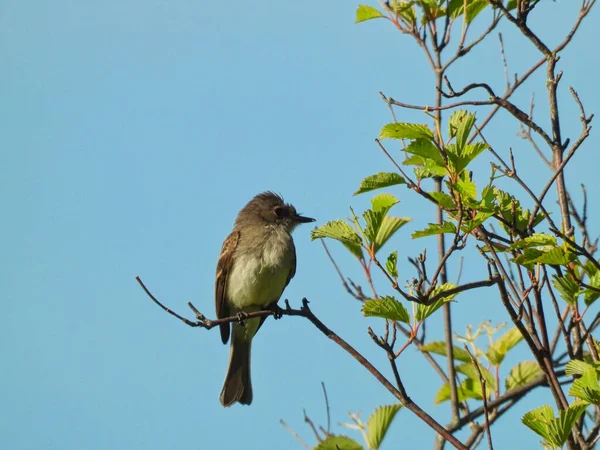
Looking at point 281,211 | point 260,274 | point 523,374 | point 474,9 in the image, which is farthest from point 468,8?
point 281,211

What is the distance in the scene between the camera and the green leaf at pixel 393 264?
3.54m

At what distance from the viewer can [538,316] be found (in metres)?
3.64

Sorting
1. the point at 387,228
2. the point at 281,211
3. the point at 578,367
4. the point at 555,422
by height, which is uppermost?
the point at 281,211

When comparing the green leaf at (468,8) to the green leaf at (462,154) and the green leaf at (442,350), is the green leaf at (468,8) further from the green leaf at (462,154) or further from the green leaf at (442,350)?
the green leaf at (442,350)

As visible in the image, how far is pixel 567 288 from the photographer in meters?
3.61

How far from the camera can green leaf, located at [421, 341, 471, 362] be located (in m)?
5.33

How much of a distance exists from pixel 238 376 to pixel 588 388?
5.93 m

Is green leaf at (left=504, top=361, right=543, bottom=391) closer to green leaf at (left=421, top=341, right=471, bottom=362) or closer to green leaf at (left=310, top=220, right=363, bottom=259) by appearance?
green leaf at (left=421, top=341, right=471, bottom=362)

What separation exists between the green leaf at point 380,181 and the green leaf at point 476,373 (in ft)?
5.86

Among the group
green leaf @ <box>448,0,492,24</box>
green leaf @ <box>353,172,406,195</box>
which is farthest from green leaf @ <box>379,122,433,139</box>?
green leaf @ <box>448,0,492,24</box>

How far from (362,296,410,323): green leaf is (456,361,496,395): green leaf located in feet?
5.17

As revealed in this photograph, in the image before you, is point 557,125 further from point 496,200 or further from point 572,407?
point 572,407

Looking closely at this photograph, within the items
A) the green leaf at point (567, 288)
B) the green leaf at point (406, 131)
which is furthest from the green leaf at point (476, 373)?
the green leaf at point (406, 131)

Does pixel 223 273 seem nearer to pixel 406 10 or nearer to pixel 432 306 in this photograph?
pixel 406 10
